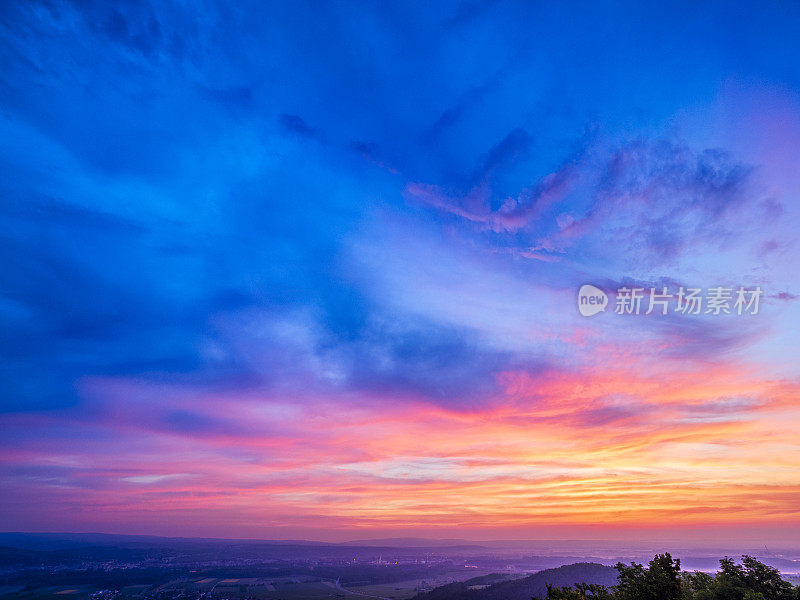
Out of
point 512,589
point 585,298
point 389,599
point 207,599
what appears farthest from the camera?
point 389,599

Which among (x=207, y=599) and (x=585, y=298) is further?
(x=207, y=599)

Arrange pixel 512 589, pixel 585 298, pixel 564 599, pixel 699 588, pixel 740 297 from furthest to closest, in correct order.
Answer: pixel 512 589
pixel 699 588
pixel 585 298
pixel 740 297
pixel 564 599

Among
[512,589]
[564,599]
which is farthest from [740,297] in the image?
[512,589]

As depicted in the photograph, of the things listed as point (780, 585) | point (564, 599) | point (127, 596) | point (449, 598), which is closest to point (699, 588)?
point (780, 585)

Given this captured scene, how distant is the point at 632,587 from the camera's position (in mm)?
30000

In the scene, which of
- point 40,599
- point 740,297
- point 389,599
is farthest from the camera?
point 389,599

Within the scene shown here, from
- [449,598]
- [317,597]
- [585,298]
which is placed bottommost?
[317,597]

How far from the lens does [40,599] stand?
167m

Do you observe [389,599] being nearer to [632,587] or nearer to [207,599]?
[207,599]

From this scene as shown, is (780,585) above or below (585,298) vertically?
below

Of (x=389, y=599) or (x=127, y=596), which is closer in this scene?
(x=127, y=596)

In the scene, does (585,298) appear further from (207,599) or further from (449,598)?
(207,599)

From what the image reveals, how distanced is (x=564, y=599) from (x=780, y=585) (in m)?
23.3

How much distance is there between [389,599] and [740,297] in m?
221
